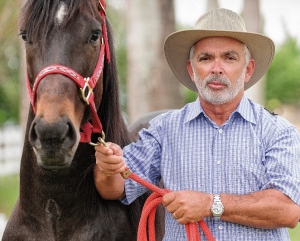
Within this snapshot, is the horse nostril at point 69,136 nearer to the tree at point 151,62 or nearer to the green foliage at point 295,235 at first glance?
the tree at point 151,62

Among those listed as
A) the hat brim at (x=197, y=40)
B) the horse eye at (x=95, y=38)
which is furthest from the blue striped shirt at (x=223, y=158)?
the horse eye at (x=95, y=38)

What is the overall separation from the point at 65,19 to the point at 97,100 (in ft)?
1.55

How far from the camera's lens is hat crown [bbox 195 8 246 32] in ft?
6.84

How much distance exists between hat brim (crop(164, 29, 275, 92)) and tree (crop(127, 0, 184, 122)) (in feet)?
12.4

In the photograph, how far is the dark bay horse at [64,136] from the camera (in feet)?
4.93

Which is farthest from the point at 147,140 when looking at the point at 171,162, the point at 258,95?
the point at 258,95

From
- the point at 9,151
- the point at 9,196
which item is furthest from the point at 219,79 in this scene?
the point at 9,151

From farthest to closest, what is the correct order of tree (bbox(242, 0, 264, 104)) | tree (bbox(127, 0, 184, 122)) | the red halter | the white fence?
1. the white fence
2. tree (bbox(242, 0, 264, 104))
3. tree (bbox(127, 0, 184, 122))
4. the red halter

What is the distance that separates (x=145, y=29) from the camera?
6496 mm

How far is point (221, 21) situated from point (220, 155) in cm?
83

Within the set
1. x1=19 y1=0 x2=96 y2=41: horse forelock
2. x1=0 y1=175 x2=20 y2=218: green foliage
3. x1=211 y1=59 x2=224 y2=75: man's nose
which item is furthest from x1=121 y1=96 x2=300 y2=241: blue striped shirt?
x1=0 y1=175 x2=20 y2=218: green foliage

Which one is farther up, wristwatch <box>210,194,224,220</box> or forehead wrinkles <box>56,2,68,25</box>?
forehead wrinkles <box>56,2,68,25</box>

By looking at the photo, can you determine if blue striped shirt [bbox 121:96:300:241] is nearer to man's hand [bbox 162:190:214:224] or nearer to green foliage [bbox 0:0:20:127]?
man's hand [bbox 162:190:214:224]

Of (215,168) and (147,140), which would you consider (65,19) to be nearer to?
(147,140)
